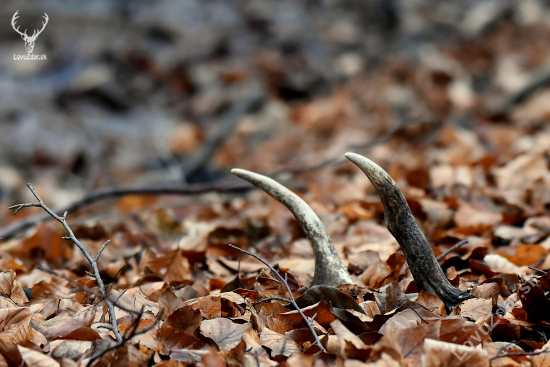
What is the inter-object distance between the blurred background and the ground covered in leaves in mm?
24

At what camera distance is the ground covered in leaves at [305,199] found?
1.22m

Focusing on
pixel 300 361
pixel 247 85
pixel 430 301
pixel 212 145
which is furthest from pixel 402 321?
pixel 247 85

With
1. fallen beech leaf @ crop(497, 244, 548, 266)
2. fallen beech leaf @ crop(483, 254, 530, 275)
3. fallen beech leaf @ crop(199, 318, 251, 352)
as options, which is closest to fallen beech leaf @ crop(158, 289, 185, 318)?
fallen beech leaf @ crop(199, 318, 251, 352)

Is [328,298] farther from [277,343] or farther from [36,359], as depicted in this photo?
[36,359]

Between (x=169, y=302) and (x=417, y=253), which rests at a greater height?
(x=417, y=253)

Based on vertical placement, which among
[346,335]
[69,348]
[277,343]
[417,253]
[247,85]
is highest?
[247,85]

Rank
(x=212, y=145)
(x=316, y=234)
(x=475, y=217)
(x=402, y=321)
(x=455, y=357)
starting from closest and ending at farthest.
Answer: (x=455, y=357), (x=402, y=321), (x=316, y=234), (x=475, y=217), (x=212, y=145)

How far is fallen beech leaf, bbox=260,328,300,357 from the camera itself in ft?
3.93

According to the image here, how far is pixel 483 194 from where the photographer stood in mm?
2402

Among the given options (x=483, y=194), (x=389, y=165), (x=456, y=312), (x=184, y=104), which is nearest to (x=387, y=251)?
(x=456, y=312)

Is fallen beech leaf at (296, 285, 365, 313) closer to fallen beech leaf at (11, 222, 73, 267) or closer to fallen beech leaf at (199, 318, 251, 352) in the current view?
fallen beech leaf at (199, 318, 251, 352)

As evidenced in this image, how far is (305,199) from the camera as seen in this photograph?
9.05 feet

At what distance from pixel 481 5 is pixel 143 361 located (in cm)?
587

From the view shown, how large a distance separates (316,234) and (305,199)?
1.23m
